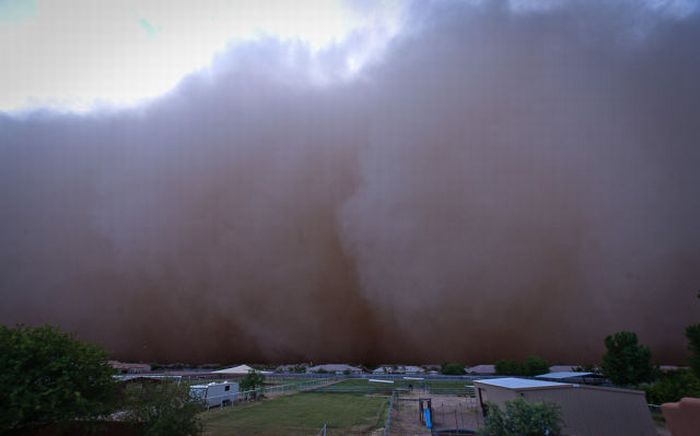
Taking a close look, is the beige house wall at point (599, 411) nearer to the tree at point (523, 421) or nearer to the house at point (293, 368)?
the tree at point (523, 421)

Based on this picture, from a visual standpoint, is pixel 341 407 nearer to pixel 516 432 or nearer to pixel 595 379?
pixel 516 432

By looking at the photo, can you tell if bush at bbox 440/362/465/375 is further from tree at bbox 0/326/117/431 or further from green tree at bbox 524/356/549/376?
tree at bbox 0/326/117/431

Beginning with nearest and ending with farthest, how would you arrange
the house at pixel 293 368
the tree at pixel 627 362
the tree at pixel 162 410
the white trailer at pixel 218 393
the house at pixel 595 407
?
1. the tree at pixel 162 410
2. the house at pixel 595 407
3. the white trailer at pixel 218 393
4. the tree at pixel 627 362
5. the house at pixel 293 368

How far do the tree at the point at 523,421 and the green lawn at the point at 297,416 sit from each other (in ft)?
21.9

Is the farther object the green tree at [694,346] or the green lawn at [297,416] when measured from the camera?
the green tree at [694,346]

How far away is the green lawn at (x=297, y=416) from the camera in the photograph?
1355 centimetres

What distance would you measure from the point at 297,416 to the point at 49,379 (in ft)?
34.7

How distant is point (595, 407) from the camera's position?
44.4 feet

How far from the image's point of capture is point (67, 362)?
8.92 meters

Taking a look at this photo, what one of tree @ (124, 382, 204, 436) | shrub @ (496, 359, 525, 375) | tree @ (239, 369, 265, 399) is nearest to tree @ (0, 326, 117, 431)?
tree @ (124, 382, 204, 436)

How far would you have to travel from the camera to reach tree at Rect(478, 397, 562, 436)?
8328 mm

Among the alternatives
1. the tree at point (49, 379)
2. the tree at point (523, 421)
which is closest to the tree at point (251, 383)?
the tree at point (49, 379)

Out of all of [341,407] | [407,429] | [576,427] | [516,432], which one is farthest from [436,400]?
[516,432]

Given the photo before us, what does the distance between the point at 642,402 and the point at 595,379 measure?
Answer: 2466 cm
